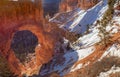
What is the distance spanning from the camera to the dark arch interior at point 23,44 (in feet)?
187

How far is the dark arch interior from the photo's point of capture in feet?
187

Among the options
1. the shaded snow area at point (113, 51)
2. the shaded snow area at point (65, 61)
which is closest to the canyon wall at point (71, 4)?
the shaded snow area at point (65, 61)

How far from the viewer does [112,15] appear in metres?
47.4

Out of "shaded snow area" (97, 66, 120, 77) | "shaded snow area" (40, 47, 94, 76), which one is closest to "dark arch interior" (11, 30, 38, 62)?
"shaded snow area" (40, 47, 94, 76)

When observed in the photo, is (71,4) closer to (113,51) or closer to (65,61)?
(65,61)

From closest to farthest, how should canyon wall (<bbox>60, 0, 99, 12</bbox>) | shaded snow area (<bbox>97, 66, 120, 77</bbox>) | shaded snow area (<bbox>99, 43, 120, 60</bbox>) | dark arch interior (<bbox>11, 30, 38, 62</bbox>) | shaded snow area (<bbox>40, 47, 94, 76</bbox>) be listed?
shaded snow area (<bbox>97, 66, 120, 77</bbox>), shaded snow area (<bbox>99, 43, 120, 60</bbox>), shaded snow area (<bbox>40, 47, 94, 76</bbox>), dark arch interior (<bbox>11, 30, 38, 62</bbox>), canyon wall (<bbox>60, 0, 99, 12</bbox>)

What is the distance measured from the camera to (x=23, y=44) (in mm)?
61250

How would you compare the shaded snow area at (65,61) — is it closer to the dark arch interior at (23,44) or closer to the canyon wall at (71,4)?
the dark arch interior at (23,44)

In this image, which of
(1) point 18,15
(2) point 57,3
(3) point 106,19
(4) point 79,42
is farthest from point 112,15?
(2) point 57,3

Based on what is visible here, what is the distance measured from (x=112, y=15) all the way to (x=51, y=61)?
32.2ft

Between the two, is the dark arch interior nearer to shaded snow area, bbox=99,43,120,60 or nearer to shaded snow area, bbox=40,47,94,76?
shaded snow area, bbox=40,47,94,76

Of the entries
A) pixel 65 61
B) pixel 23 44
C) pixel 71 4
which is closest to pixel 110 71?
pixel 65 61

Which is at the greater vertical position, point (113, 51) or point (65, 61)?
point (113, 51)

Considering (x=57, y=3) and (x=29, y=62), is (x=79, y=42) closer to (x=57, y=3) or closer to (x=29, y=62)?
(x=29, y=62)
